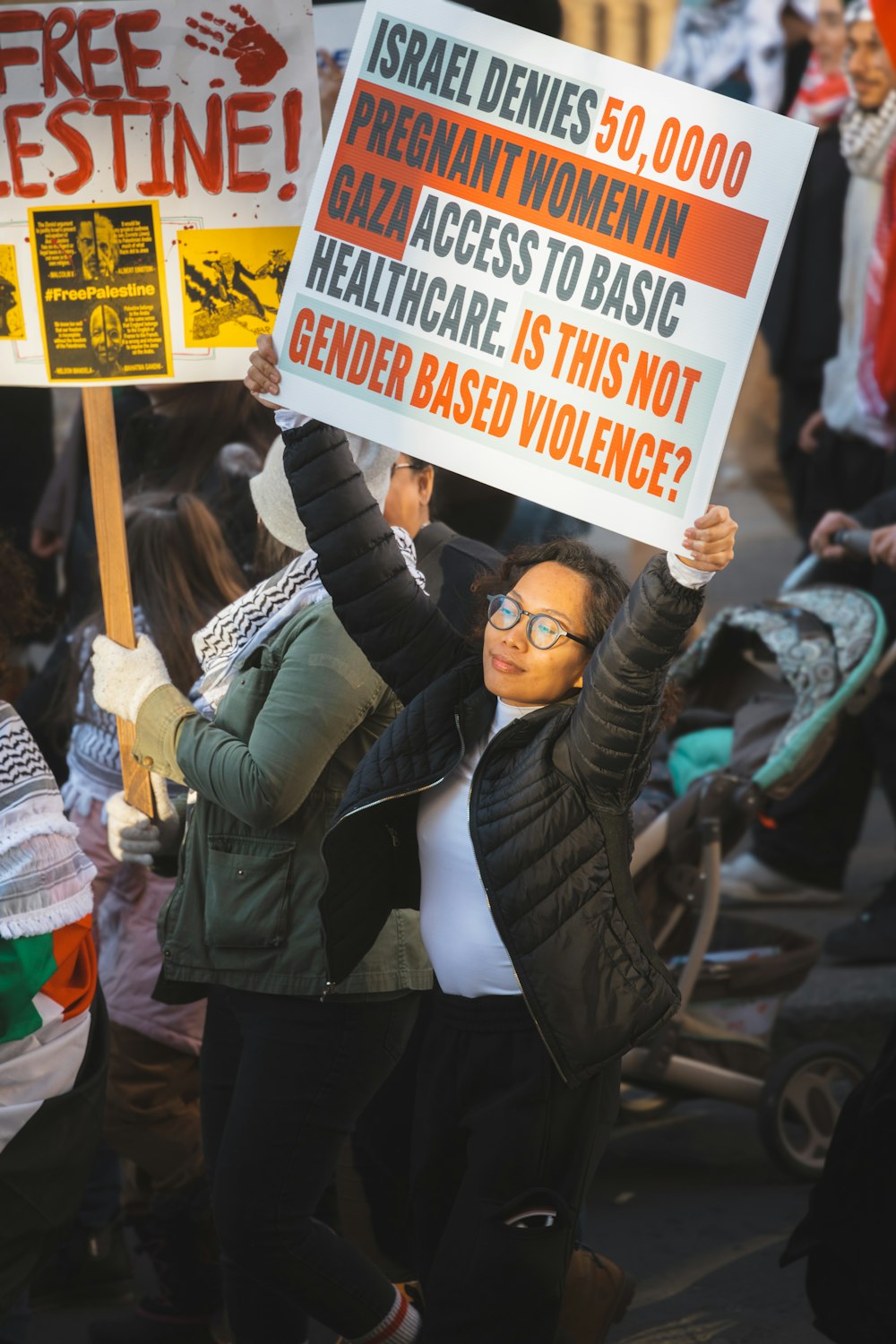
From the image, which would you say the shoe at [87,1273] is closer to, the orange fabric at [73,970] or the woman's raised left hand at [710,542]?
the orange fabric at [73,970]

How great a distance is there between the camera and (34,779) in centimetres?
287

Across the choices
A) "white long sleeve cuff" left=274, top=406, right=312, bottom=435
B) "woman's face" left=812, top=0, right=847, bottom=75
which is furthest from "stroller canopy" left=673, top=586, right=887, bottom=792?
"woman's face" left=812, top=0, right=847, bottom=75

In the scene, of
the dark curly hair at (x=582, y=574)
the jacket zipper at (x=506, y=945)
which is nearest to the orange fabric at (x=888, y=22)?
the dark curly hair at (x=582, y=574)

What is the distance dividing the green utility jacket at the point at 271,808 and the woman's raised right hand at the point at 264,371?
432mm

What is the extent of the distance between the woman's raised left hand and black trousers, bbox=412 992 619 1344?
754 millimetres

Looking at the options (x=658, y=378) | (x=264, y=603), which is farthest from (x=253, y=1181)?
(x=658, y=378)

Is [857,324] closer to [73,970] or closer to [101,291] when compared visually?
[101,291]

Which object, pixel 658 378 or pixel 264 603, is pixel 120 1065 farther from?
pixel 658 378

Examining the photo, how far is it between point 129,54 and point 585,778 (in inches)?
65.2

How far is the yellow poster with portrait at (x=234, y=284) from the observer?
330 centimetres

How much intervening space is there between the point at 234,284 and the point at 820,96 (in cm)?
501

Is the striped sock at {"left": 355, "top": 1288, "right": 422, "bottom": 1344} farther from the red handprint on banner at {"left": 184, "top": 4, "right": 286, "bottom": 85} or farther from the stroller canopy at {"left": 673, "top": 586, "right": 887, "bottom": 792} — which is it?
the red handprint on banner at {"left": 184, "top": 4, "right": 286, "bottom": 85}

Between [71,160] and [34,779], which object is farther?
[71,160]

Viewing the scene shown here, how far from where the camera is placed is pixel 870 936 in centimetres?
560
